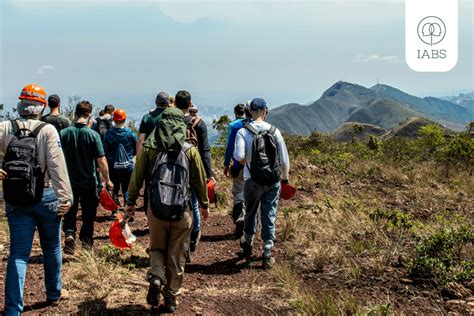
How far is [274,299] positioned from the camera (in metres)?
4.53

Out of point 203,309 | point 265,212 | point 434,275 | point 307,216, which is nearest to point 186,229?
point 203,309

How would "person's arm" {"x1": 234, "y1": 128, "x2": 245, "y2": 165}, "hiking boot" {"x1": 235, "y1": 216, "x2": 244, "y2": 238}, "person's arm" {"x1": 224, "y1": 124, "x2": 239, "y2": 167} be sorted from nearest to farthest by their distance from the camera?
"person's arm" {"x1": 234, "y1": 128, "x2": 245, "y2": 165}
"person's arm" {"x1": 224, "y1": 124, "x2": 239, "y2": 167}
"hiking boot" {"x1": 235, "y1": 216, "x2": 244, "y2": 238}

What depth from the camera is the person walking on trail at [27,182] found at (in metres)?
3.58

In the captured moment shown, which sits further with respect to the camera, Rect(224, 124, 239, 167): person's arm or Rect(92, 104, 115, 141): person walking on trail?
Rect(92, 104, 115, 141): person walking on trail

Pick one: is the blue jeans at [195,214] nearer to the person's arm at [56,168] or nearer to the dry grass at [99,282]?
the dry grass at [99,282]

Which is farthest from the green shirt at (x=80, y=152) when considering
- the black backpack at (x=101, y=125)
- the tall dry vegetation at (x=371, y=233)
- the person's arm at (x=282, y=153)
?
the black backpack at (x=101, y=125)

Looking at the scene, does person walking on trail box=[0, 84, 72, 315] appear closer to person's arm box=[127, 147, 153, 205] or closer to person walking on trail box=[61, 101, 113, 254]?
person's arm box=[127, 147, 153, 205]

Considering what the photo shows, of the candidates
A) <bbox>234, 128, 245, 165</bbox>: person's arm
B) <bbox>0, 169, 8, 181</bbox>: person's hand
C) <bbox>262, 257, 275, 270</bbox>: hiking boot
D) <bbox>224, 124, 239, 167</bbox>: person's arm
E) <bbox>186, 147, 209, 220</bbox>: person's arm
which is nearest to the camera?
<bbox>0, 169, 8, 181</bbox>: person's hand

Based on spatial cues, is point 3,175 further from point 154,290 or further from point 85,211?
point 85,211

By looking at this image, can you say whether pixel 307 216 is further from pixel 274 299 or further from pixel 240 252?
pixel 274 299

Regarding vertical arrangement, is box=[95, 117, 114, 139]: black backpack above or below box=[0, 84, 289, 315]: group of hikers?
above

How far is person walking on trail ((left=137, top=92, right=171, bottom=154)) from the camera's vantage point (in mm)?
5660

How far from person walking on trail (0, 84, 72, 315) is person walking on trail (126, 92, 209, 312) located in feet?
2.35

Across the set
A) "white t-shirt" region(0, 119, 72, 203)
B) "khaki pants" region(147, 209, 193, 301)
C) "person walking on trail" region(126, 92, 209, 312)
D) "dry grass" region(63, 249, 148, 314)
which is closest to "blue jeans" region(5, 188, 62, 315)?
"white t-shirt" region(0, 119, 72, 203)
